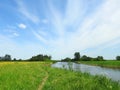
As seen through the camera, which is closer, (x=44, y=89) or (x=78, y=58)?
(x=44, y=89)

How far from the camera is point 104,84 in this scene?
13.5 meters

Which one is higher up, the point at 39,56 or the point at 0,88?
the point at 39,56

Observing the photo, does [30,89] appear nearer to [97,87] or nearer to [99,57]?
[97,87]

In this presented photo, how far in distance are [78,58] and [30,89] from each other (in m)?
152

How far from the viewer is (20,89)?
41.5 feet

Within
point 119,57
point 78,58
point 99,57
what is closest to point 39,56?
point 78,58

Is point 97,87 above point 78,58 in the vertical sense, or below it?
below

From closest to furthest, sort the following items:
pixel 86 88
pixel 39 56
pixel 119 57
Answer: pixel 86 88 < pixel 119 57 < pixel 39 56

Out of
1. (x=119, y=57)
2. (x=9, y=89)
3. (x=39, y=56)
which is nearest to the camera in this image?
(x=9, y=89)

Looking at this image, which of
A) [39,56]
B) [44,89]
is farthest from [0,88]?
[39,56]

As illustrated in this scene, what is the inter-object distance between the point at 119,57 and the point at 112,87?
137382 mm

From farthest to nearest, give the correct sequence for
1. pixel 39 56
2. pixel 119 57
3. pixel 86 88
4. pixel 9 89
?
pixel 39 56 → pixel 119 57 → pixel 86 88 → pixel 9 89

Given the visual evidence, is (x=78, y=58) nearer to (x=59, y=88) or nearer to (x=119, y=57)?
(x=119, y=57)

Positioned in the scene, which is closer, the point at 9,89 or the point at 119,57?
the point at 9,89
